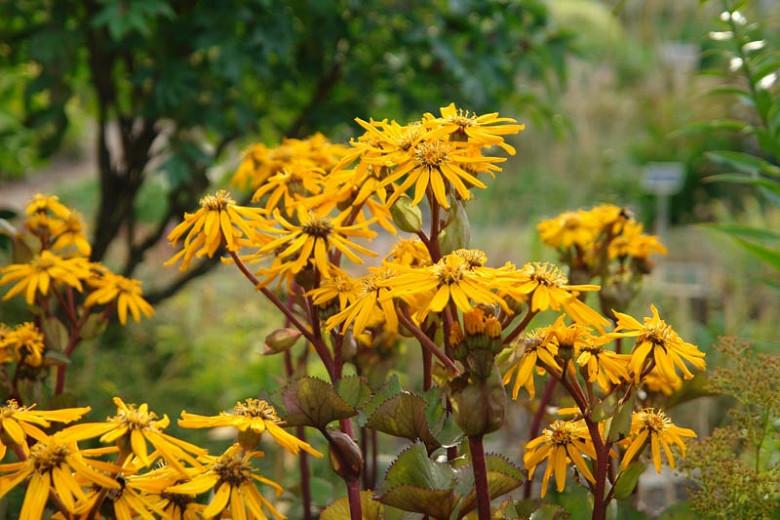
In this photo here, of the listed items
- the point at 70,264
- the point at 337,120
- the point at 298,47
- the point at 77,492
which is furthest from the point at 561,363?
the point at 298,47

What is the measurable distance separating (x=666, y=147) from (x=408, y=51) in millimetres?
6261

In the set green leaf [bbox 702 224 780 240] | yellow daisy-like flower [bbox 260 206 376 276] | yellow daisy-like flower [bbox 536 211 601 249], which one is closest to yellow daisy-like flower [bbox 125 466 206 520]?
yellow daisy-like flower [bbox 260 206 376 276]

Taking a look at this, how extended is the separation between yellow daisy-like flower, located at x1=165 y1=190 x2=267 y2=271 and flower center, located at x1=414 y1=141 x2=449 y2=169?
0.60 feet

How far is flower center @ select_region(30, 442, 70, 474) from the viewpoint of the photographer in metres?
0.76

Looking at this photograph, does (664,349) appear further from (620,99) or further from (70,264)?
(620,99)

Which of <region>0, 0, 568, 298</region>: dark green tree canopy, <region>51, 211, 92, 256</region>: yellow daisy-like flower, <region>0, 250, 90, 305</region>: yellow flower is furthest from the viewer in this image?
<region>0, 0, 568, 298</region>: dark green tree canopy

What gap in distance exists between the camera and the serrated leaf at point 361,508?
0.96 metres

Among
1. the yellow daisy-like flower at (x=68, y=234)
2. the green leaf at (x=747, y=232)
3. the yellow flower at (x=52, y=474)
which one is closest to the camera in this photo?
the yellow flower at (x=52, y=474)

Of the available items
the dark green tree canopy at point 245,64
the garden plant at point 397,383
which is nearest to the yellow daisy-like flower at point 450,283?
the garden plant at point 397,383

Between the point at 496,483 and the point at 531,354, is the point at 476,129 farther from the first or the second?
the point at 496,483

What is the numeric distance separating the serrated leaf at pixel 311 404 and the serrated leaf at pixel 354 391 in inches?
2.2

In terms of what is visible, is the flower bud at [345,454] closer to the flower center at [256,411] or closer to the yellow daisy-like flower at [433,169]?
the flower center at [256,411]

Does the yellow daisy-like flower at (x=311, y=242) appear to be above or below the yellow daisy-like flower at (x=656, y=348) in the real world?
above

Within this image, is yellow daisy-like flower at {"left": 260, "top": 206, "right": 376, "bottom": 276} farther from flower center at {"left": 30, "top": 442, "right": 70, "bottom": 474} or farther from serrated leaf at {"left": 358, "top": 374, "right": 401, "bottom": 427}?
flower center at {"left": 30, "top": 442, "right": 70, "bottom": 474}
